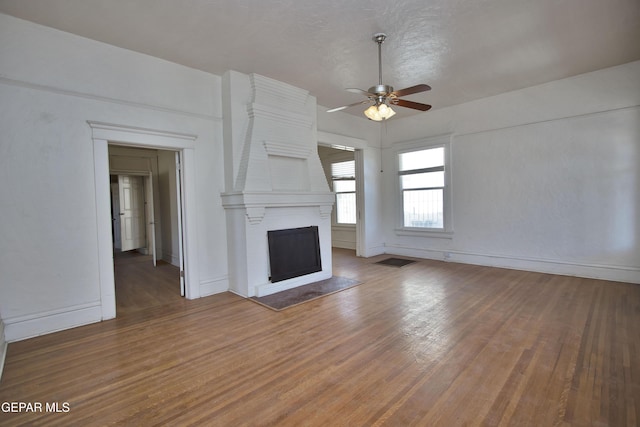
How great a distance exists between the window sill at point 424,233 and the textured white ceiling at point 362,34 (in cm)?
294

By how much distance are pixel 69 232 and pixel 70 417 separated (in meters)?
2.02

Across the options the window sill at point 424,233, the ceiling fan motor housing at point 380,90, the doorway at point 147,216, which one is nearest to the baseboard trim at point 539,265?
the window sill at point 424,233

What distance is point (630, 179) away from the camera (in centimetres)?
425

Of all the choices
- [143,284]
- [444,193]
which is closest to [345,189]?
[444,193]

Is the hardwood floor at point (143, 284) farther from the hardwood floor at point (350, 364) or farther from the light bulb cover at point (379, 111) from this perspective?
the light bulb cover at point (379, 111)

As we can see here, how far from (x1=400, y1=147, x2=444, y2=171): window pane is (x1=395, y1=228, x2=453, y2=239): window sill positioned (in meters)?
1.37

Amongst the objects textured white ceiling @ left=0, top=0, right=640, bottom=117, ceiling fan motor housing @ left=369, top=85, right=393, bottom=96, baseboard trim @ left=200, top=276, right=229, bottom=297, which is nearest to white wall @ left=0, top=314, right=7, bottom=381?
baseboard trim @ left=200, top=276, right=229, bottom=297

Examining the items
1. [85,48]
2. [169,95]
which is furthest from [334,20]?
[85,48]

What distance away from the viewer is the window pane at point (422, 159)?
6.18 meters

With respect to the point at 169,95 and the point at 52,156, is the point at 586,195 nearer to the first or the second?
the point at 169,95

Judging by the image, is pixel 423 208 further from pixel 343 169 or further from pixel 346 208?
pixel 343 169

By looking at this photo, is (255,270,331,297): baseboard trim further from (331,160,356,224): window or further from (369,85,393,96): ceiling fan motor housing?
(331,160,356,224): window

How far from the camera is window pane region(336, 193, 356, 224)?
7.94 m

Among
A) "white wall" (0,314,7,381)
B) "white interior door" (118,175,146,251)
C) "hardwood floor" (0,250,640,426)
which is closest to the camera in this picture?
"hardwood floor" (0,250,640,426)
